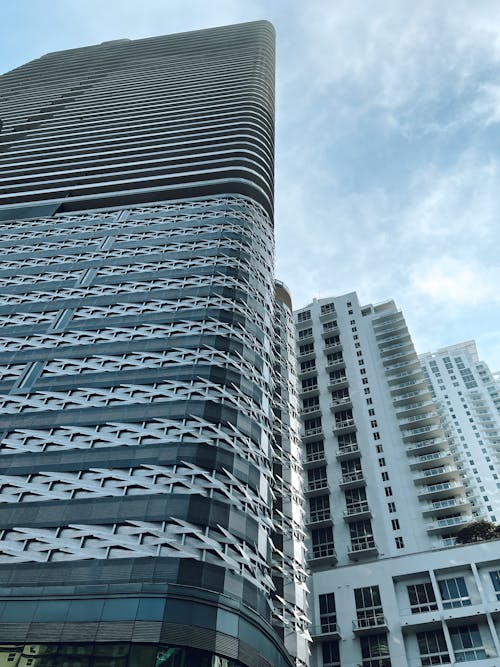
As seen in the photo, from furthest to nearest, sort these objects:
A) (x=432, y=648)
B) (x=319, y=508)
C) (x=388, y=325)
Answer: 1. (x=388, y=325)
2. (x=319, y=508)
3. (x=432, y=648)

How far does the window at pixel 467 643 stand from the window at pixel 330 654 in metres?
10.0

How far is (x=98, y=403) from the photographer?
Answer: 43906mm

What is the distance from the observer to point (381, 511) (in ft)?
192

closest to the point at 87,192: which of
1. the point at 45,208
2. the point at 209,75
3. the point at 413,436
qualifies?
the point at 45,208

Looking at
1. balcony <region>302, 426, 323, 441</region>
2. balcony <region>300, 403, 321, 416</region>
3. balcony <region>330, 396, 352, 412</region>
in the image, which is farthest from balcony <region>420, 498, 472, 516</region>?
balcony <region>300, 403, 321, 416</region>

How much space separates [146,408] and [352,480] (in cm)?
3086

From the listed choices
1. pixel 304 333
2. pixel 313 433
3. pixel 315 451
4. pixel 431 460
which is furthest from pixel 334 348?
pixel 431 460

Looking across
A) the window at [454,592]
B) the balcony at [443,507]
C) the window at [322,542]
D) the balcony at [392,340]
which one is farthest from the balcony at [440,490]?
the balcony at [392,340]

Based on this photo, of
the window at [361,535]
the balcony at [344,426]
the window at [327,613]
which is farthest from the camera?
the balcony at [344,426]

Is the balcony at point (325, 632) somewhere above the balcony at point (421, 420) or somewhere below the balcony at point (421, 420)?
below

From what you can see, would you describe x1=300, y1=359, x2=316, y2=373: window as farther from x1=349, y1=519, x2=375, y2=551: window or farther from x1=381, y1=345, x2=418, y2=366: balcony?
x1=349, y1=519, x2=375, y2=551: window

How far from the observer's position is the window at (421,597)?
46812 mm

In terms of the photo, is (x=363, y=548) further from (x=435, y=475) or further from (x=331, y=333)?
(x=331, y=333)

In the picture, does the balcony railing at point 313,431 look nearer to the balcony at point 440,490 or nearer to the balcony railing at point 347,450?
the balcony railing at point 347,450
